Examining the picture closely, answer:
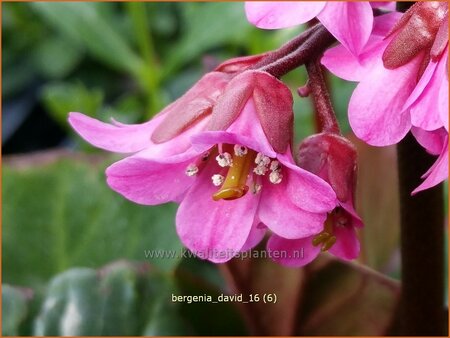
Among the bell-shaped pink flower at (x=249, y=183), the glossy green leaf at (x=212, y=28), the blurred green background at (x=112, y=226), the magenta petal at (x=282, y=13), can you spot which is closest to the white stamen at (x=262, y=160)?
the bell-shaped pink flower at (x=249, y=183)

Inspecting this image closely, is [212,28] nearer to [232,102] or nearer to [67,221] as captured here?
[67,221]

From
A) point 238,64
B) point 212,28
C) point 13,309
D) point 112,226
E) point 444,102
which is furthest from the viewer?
point 212,28

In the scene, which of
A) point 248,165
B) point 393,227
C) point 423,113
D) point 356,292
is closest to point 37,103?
point 393,227

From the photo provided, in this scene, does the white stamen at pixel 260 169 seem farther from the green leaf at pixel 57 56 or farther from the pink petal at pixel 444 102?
the green leaf at pixel 57 56

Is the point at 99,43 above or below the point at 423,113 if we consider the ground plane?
below

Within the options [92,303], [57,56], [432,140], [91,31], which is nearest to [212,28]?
[91,31]

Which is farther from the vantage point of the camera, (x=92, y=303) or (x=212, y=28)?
(x=212, y=28)

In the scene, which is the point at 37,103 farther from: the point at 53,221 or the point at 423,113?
the point at 423,113

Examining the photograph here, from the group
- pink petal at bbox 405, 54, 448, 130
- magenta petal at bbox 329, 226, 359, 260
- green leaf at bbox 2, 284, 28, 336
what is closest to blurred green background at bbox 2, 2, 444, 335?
green leaf at bbox 2, 284, 28, 336
